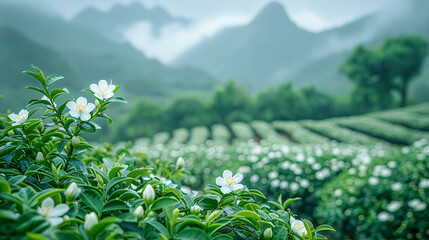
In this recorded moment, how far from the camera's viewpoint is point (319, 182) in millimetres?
2637

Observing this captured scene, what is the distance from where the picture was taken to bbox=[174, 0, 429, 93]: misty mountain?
437 inches

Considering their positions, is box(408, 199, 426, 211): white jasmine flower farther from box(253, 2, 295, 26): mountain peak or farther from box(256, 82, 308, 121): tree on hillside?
box(253, 2, 295, 26): mountain peak

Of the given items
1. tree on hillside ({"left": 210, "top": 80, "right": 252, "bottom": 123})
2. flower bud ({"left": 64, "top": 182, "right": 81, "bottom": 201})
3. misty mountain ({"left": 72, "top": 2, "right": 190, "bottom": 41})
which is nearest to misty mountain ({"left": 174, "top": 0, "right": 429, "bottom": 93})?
misty mountain ({"left": 72, "top": 2, "right": 190, "bottom": 41})

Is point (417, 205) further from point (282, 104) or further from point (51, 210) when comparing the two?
point (282, 104)

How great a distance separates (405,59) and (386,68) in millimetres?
658

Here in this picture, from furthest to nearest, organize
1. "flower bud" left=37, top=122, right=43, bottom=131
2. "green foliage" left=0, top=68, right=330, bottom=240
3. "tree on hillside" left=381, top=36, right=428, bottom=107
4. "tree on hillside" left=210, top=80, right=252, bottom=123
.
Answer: "tree on hillside" left=210, top=80, right=252, bottom=123 < "tree on hillside" left=381, top=36, right=428, bottom=107 < "flower bud" left=37, top=122, right=43, bottom=131 < "green foliage" left=0, top=68, right=330, bottom=240

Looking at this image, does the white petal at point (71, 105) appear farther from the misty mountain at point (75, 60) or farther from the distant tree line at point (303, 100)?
the distant tree line at point (303, 100)

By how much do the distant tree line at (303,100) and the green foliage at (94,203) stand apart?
9.86m

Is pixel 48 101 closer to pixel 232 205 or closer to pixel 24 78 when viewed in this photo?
pixel 232 205

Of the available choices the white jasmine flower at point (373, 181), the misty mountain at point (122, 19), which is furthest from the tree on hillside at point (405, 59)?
the white jasmine flower at point (373, 181)

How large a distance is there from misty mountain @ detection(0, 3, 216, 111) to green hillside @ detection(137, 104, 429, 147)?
3.73 m

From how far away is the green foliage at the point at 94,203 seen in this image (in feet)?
1.18

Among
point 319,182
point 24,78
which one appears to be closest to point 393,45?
point 319,182

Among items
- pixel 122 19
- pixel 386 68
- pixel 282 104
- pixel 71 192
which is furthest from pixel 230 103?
pixel 71 192
